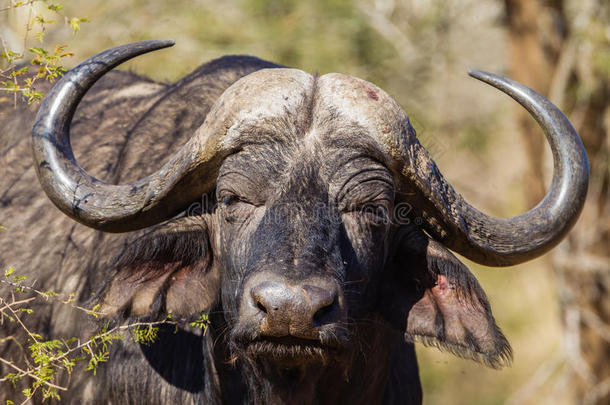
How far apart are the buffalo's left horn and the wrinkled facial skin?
0.18 m

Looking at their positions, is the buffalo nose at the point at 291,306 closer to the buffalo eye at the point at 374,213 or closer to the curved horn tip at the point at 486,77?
the buffalo eye at the point at 374,213

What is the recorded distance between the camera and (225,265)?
348 centimetres

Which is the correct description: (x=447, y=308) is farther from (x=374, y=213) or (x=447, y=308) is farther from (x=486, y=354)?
(x=374, y=213)

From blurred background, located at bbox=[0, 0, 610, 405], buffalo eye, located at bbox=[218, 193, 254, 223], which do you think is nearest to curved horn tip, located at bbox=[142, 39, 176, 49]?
buffalo eye, located at bbox=[218, 193, 254, 223]

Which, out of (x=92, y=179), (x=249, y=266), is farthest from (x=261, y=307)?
(x=92, y=179)

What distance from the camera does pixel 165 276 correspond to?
3.62 metres

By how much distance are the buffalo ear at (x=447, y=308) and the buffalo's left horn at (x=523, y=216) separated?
0.13 metres

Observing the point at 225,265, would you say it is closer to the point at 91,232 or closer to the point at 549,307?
the point at 91,232

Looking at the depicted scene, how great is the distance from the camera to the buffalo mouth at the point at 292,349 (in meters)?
2.94

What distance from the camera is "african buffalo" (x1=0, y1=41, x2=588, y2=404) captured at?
10.6ft

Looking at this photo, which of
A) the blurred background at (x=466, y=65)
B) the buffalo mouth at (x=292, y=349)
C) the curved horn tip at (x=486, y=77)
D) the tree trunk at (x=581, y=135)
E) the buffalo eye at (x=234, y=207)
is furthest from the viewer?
the blurred background at (x=466, y=65)

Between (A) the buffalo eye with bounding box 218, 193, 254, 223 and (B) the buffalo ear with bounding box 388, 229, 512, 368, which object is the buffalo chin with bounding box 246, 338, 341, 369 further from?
(B) the buffalo ear with bounding box 388, 229, 512, 368

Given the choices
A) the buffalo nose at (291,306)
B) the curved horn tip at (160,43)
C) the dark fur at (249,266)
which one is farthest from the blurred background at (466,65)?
the buffalo nose at (291,306)

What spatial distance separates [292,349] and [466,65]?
304 inches
